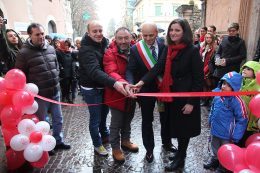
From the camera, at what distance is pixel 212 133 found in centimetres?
335

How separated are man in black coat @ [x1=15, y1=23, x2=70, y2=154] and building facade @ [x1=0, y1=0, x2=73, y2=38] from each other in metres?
7.87

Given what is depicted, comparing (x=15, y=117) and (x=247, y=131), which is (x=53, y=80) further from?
(x=247, y=131)

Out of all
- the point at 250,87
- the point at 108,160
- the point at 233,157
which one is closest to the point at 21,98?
the point at 108,160

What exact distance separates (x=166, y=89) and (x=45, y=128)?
5.48ft

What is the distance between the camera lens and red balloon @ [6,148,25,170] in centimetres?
326

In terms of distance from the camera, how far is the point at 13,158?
10.8 feet

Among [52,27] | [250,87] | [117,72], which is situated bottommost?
[250,87]

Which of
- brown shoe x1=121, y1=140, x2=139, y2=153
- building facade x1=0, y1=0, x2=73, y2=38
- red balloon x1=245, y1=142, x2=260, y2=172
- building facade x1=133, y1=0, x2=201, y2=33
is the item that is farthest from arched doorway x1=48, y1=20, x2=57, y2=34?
building facade x1=133, y1=0, x2=201, y2=33

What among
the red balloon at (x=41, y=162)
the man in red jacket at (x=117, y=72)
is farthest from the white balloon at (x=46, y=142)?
the man in red jacket at (x=117, y=72)

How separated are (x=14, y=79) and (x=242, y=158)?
9.03ft

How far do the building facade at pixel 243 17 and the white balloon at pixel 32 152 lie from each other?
5.29 m

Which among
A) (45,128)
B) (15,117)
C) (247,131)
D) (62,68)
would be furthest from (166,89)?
(62,68)

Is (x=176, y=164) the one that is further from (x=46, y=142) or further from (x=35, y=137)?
(x=35, y=137)

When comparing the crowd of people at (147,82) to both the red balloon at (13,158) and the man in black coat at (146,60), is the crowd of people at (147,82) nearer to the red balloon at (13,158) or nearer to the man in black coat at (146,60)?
the man in black coat at (146,60)
